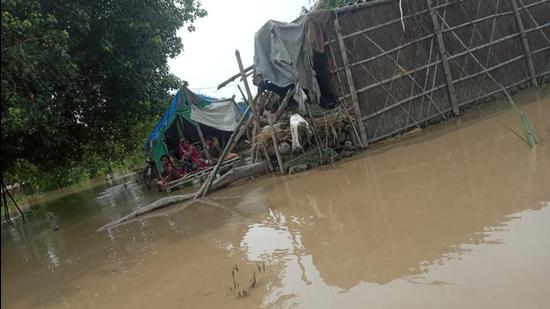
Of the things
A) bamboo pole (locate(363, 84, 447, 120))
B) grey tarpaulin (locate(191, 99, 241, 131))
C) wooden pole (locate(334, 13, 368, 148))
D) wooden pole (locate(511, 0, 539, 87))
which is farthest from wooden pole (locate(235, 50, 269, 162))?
wooden pole (locate(511, 0, 539, 87))

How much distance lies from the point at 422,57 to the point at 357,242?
6.87 m

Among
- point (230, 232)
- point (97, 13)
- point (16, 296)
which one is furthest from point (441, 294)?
point (97, 13)

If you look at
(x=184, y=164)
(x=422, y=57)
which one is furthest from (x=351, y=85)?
(x=184, y=164)

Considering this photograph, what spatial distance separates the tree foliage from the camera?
725cm

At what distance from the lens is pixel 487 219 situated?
3.84 metres

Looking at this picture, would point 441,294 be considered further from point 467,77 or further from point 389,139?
point 467,77

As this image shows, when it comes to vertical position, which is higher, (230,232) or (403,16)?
(403,16)

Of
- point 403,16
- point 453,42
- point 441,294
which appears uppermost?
point 403,16

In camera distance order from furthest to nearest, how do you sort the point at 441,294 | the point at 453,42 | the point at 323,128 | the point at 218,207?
1. the point at 453,42
2. the point at 323,128
3. the point at 218,207
4. the point at 441,294

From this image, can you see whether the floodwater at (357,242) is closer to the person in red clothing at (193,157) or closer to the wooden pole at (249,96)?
the wooden pole at (249,96)

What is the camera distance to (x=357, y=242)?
13.8 ft

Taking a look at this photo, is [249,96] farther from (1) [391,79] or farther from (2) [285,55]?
(1) [391,79]

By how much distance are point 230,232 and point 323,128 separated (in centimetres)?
387

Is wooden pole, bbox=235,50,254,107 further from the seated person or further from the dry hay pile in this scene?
the seated person
